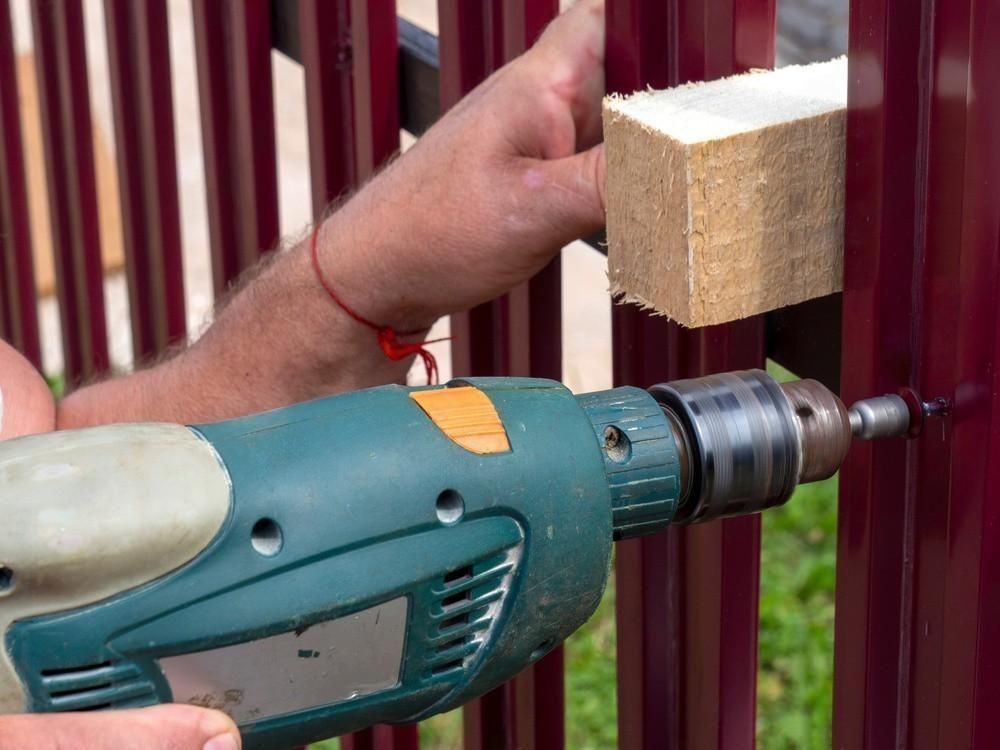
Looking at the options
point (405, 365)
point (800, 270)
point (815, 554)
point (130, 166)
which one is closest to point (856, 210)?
point (800, 270)

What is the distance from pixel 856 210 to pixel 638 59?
0.90 ft

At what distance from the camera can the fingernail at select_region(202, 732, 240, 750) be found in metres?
0.98

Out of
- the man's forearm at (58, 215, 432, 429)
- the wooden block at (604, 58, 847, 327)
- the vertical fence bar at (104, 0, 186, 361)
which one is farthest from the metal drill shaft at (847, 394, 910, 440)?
the vertical fence bar at (104, 0, 186, 361)

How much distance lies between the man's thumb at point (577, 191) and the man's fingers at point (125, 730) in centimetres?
54

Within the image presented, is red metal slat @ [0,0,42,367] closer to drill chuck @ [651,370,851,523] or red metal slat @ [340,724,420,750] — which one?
red metal slat @ [340,724,420,750]

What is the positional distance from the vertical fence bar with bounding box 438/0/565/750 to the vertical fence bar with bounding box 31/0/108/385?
1.08m

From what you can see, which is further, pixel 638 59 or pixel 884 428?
pixel 638 59

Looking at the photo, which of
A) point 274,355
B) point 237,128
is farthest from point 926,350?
point 237,128

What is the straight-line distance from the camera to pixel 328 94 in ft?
6.18

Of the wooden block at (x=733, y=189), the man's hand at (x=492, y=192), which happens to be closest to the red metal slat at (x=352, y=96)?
the man's hand at (x=492, y=192)

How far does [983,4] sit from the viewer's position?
94 cm

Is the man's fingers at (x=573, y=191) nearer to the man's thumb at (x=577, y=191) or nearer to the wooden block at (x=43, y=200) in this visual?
the man's thumb at (x=577, y=191)

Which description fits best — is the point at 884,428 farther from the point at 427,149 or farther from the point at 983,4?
the point at 427,149

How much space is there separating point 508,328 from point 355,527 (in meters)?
0.63
